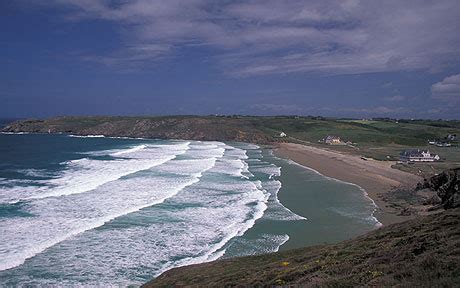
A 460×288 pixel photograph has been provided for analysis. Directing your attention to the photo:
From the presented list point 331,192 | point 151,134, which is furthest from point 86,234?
point 151,134

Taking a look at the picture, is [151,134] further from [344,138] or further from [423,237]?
[423,237]

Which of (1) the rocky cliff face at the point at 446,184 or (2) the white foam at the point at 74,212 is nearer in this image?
(2) the white foam at the point at 74,212

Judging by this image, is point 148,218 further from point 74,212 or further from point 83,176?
point 83,176

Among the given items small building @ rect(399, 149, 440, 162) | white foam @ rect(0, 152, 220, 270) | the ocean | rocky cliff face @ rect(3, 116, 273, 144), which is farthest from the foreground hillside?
rocky cliff face @ rect(3, 116, 273, 144)

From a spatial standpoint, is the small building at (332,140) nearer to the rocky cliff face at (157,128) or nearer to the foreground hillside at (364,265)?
the rocky cliff face at (157,128)

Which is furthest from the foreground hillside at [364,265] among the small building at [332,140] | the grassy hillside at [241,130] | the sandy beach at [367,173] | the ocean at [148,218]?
the small building at [332,140]

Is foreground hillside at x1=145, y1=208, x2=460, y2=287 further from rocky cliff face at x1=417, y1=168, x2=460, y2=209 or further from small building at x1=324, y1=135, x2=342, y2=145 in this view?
small building at x1=324, y1=135, x2=342, y2=145
